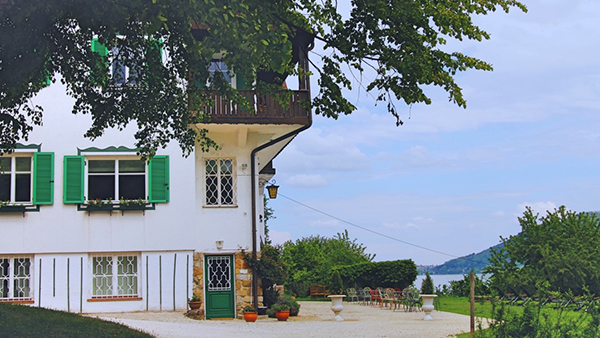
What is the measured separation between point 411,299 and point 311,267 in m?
14.4

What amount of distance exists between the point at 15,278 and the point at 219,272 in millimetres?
5441

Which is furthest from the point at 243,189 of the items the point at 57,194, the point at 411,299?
the point at 411,299

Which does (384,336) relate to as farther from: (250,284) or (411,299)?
(411,299)

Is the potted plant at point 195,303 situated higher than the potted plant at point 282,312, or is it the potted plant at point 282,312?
the potted plant at point 195,303

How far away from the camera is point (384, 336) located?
1457cm

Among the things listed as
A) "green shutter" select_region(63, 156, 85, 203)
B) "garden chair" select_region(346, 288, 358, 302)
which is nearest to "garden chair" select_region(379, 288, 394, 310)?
"garden chair" select_region(346, 288, 358, 302)

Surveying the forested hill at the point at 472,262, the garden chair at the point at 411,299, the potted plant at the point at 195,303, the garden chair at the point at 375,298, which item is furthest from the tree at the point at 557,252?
the potted plant at the point at 195,303

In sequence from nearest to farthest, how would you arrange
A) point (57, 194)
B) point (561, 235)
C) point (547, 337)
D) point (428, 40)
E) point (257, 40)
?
point (257, 40) < point (547, 337) < point (428, 40) < point (57, 194) < point (561, 235)

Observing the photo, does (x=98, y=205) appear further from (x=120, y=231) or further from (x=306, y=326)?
(x=306, y=326)

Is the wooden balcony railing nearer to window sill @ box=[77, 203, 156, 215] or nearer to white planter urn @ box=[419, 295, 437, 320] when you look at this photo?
window sill @ box=[77, 203, 156, 215]

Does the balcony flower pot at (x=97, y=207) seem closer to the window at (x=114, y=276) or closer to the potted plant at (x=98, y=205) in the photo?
the potted plant at (x=98, y=205)

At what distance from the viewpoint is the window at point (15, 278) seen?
744 inches

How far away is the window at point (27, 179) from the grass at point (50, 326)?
6.66 metres

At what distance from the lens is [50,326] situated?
1120 cm
